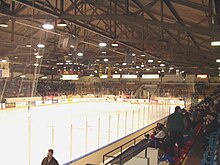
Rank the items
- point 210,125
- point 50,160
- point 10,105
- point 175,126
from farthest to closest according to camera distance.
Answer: point 10,105 → point 210,125 → point 175,126 → point 50,160

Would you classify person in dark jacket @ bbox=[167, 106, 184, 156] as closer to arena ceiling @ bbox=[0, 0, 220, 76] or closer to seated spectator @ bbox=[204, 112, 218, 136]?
seated spectator @ bbox=[204, 112, 218, 136]

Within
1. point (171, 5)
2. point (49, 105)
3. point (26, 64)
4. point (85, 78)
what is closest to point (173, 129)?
point (171, 5)

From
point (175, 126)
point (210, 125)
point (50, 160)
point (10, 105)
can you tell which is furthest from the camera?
point (10, 105)

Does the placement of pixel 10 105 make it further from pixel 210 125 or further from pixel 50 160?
pixel 210 125

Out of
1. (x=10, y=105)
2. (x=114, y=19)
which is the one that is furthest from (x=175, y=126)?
(x=10, y=105)

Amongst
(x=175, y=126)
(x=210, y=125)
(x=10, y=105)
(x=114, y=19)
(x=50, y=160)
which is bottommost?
(x=50, y=160)

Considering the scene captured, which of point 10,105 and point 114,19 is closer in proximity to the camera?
point 114,19

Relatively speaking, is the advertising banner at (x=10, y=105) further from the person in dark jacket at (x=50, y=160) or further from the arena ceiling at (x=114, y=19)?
the person in dark jacket at (x=50, y=160)

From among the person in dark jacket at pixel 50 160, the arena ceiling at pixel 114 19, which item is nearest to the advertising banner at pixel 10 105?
the arena ceiling at pixel 114 19

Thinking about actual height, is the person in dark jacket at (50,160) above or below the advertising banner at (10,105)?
below

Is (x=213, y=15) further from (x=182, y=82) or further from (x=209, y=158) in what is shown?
(x=182, y=82)

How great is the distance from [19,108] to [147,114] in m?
8.14

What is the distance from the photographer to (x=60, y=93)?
89.6ft

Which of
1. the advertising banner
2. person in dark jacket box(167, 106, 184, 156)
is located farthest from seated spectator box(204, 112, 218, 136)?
the advertising banner
